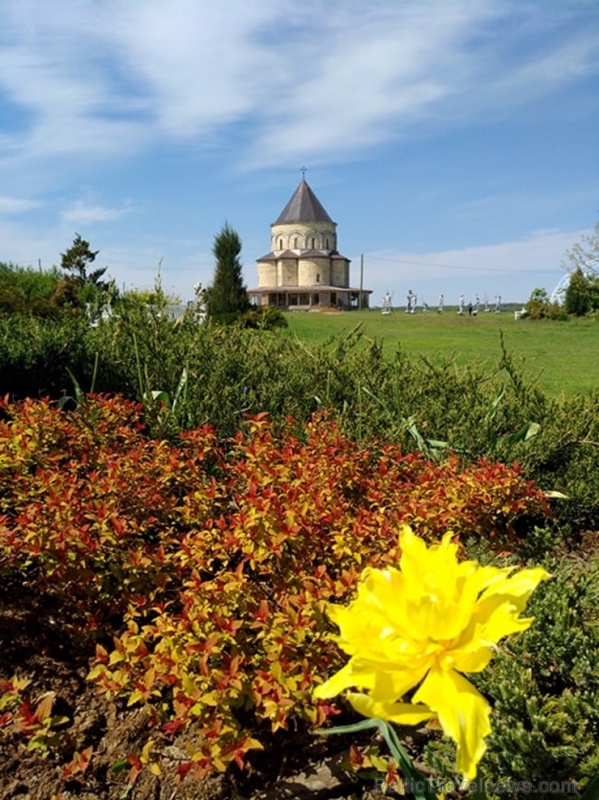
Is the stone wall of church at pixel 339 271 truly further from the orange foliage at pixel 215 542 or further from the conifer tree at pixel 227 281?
the orange foliage at pixel 215 542

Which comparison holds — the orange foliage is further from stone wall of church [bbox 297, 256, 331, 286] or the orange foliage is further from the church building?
stone wall of church [bbox 297, 256, 331, 286]

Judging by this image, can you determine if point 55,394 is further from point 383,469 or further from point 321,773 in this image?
point 321,773

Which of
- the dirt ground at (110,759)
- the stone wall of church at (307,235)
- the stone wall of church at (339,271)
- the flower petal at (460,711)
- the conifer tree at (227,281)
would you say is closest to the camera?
the flower petal at (460,711)

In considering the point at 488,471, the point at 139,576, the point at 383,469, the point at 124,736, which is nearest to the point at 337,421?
the point at 383,469

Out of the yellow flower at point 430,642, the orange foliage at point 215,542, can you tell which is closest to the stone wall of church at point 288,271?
the orange foliage at point 215,542

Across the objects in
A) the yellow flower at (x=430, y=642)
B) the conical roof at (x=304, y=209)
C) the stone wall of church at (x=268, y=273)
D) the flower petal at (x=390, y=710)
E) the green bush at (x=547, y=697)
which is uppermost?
the conical roof at (x=304, y=209)

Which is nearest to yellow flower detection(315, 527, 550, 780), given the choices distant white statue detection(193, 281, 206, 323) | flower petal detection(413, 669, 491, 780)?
flower petal detection(413, 669, 491, 780)

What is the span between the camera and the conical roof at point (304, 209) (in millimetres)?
65750

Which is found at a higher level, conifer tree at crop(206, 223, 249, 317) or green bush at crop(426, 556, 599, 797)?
conifer tree at crop(206, 223, 249, 317)

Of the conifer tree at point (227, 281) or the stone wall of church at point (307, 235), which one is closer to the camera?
the conifer tree at point (227, 281)

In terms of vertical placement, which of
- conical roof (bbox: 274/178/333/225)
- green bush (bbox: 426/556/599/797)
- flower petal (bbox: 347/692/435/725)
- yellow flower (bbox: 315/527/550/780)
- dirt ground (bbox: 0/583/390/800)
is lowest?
dirt ground (bbox: 0/583/390/800)

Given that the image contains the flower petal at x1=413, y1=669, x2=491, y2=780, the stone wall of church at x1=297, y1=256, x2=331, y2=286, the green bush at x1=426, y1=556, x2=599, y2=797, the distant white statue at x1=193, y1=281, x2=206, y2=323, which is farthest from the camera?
the stone wall of church at x1=297, y1=256, x2=331, y2=286

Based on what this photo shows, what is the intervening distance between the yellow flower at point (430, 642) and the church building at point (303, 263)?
63183 mm

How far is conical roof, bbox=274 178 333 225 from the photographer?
216 feet
